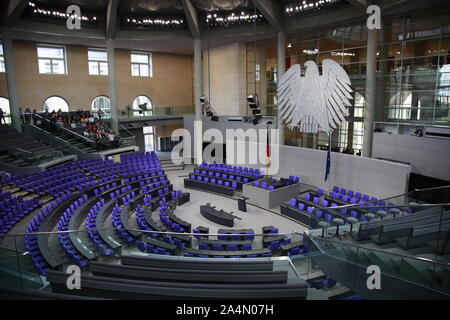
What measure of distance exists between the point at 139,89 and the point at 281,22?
46.6 feet

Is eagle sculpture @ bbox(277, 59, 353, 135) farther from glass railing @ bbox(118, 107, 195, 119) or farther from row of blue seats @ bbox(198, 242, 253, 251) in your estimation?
glass railing @ bbox(118, 107, 195, 119)

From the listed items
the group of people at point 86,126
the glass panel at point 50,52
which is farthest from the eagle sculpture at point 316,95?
the glass panel at point 50,52

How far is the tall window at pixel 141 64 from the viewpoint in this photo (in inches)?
1122

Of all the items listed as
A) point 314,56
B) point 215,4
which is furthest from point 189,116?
point 314,56

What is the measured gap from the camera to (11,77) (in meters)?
19.7

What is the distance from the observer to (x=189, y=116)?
26.2 metres

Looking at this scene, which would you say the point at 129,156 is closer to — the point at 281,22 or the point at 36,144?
the point at 36,144

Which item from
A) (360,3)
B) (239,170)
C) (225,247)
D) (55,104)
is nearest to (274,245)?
(225,247)

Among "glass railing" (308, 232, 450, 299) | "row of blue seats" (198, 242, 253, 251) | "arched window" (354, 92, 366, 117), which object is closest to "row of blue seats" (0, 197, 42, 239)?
"row of blue seats" (198, 242, 253, 251)

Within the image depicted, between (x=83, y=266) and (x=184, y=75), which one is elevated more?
(x=184, y=75)

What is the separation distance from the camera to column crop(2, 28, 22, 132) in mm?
19109

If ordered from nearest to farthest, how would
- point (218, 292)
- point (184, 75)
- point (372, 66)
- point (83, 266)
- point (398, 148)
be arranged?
point (218, 292), point (83, 266), point (398, 148), point (372, 66), point (184, 75)
